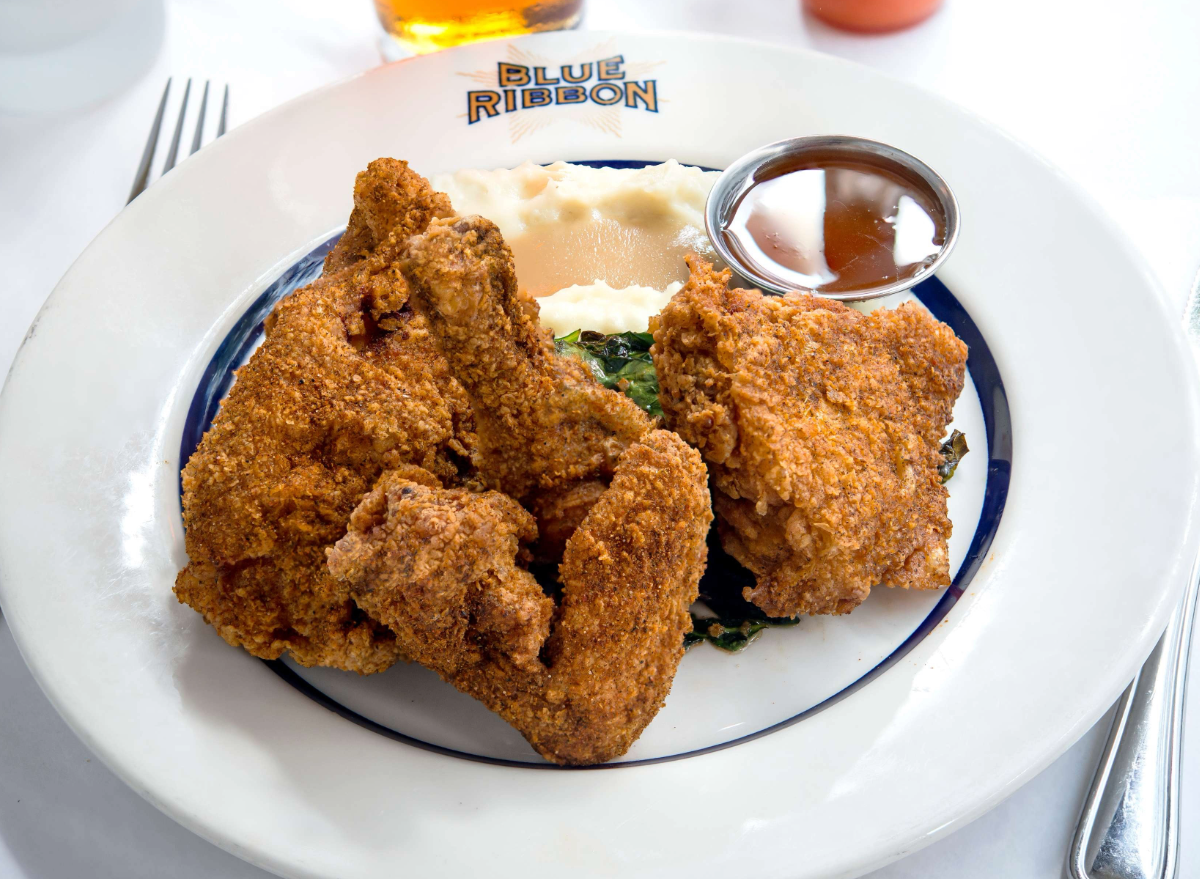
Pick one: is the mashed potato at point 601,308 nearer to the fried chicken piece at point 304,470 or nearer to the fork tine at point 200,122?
the fried chicken piece at point 304,470

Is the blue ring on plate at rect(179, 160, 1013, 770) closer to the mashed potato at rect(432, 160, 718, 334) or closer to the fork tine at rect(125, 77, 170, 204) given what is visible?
the mashed potato at rect(432, 160, 718, 334)

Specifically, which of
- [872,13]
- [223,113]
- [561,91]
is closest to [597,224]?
[561,91]

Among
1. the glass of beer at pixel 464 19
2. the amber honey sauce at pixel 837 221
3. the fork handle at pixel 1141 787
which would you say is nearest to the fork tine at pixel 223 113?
the glass of beer at pixel 464 19

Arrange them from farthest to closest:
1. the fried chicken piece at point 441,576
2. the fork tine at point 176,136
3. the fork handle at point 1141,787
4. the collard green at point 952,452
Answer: the fork tine at point 176,136 → the collard green at point 952,452 → the fork handle at point 1141,787 → the fried chicken piece at point 441,576

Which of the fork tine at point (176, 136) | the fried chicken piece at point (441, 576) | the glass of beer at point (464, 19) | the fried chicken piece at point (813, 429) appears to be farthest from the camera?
the glass of beer at point (464, 19)

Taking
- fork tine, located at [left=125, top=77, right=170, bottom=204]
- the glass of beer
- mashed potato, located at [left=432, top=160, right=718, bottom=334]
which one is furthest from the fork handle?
fork tine, located at [left=125, top=77, right=170, bottom=204]

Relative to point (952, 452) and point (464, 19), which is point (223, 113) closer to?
point (464, 19)

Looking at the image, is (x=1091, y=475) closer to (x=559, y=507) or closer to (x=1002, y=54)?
(x=559, y=507)
